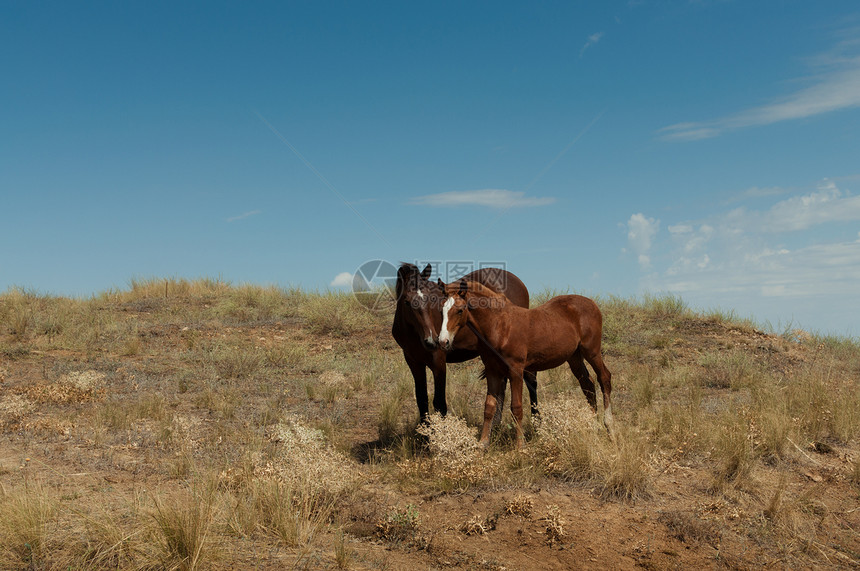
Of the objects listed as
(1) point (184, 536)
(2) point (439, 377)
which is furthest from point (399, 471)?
(1) point (184, 536)

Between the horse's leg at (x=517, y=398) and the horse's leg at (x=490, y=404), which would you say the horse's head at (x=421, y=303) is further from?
the horse's leg at (x=517, y=398)

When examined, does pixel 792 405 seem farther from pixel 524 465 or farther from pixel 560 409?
pixel 524 465

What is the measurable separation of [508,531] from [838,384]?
9320 millimetres

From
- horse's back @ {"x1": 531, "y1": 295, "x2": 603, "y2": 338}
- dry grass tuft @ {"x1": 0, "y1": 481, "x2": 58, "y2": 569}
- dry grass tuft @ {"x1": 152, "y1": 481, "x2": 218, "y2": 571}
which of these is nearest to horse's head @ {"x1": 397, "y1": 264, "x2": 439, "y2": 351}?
horse's back @ {"x1": 531, "y1": 295, "x2": 603, "y2": 338}

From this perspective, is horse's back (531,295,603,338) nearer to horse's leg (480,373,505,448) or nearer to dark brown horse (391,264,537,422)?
dark brown horse (391,264,537,422)

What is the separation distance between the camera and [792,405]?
9531 millimetres

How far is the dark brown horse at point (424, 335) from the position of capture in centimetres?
708

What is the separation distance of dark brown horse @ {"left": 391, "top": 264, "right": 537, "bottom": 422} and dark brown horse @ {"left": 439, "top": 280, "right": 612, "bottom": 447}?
0.84 ft

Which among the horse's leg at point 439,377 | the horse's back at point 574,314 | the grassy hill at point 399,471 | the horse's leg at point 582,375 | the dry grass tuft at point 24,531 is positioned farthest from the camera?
the horse's leg at point 582,375

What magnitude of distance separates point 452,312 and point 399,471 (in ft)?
6.50

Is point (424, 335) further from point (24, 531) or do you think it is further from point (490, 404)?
point (24, 531)

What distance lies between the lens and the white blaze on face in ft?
21.3

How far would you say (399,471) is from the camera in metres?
6.85

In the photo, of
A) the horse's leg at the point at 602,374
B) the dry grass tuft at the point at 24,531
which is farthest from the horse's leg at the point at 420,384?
the dry grass tuft at the point at 24,531
